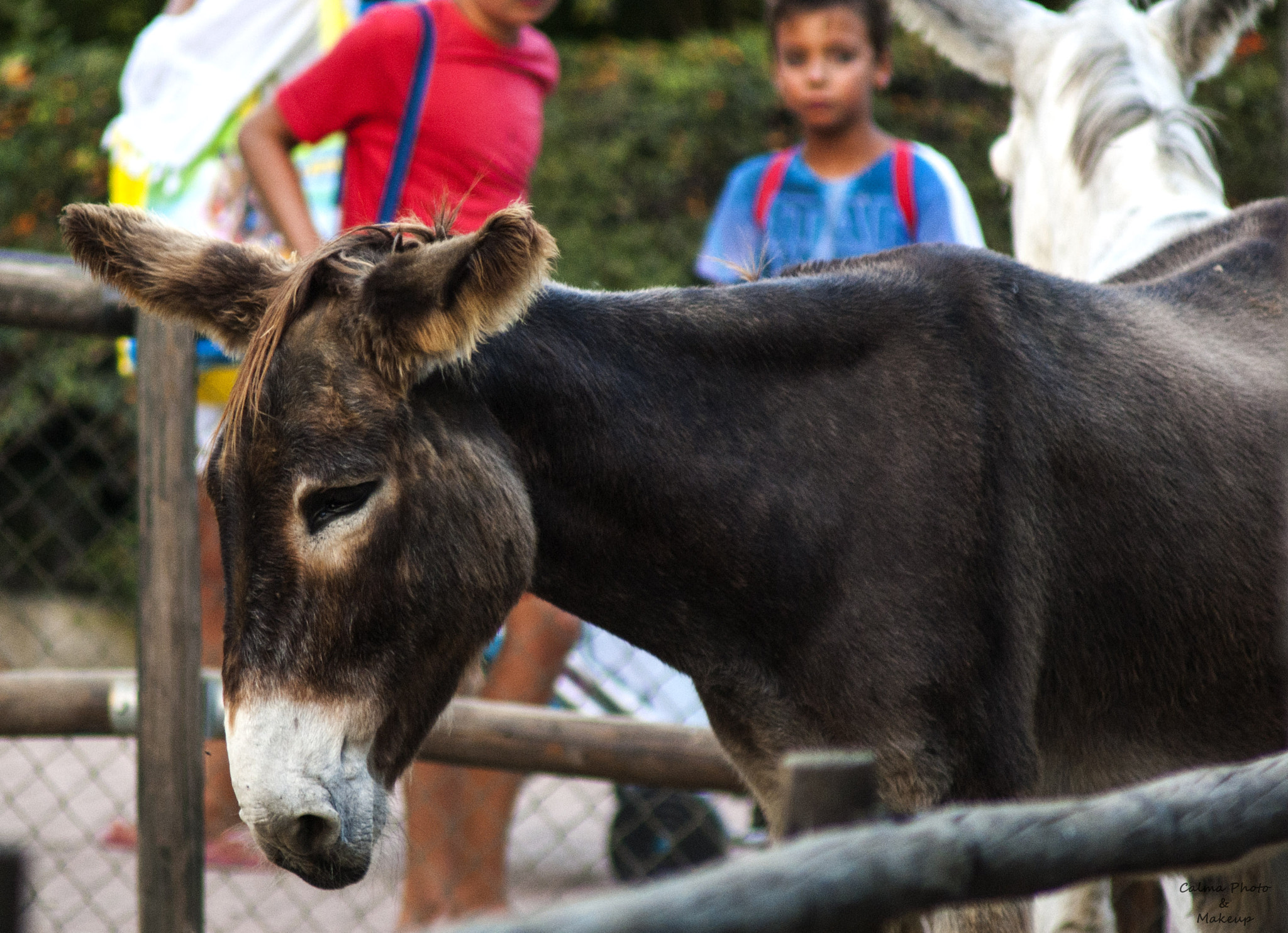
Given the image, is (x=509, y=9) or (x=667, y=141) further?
(x=667, y=141)

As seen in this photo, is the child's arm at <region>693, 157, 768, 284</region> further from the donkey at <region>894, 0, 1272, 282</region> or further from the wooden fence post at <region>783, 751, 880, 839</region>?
the wooden fence post at <region>783, 751, 880, 839</region>

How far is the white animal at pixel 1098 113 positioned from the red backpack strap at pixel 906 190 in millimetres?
502

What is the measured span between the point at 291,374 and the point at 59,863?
2741 mm

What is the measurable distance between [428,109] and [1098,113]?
80.0 inches

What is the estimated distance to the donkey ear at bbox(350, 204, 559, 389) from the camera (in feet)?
6.14

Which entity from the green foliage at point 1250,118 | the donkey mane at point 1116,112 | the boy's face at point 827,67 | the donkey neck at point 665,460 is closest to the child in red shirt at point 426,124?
the boy's face at point 827,67

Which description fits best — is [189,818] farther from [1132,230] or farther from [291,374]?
[1132,230]

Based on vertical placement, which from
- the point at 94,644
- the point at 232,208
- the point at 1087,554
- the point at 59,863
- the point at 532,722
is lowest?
the point at 94,644

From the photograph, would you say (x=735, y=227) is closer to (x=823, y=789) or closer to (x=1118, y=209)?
(x=1118, y=209)

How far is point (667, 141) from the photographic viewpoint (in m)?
7.44

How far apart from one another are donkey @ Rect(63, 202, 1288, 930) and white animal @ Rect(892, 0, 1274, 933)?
130 centimetres

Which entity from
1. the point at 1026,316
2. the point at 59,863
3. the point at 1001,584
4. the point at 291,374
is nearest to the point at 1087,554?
the point at 1001,584

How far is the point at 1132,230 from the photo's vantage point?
3.60 meters

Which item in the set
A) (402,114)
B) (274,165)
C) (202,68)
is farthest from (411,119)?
(202,68)
